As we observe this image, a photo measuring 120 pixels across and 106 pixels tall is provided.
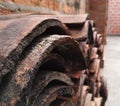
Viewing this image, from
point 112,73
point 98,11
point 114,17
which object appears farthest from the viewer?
point 114,17

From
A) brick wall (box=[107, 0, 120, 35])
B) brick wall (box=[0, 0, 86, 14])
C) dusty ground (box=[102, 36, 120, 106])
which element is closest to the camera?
brick wall (box=[0, 0, 86, 14])

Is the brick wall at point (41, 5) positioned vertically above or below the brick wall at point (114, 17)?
above

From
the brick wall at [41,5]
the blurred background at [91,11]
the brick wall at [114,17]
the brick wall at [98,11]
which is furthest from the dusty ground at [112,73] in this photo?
the brick wall at [114,17]

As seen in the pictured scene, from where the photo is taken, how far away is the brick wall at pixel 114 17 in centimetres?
870

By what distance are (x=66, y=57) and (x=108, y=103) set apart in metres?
2.48

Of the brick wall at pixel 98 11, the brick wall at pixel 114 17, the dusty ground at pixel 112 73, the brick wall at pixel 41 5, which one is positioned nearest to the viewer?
the brick wall at pixel 41 5

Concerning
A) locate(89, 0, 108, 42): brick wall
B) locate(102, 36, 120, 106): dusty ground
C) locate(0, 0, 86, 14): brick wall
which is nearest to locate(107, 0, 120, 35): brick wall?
locate(102, 36, 120, 106): dusty ground

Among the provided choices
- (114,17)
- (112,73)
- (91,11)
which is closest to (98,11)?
(91,11)

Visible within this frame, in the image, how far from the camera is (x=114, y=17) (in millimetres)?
8836

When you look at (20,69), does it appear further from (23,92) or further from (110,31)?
(110,31)

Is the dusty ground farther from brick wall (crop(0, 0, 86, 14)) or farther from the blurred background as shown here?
brick wall (crop(0, 0, 86, 14))

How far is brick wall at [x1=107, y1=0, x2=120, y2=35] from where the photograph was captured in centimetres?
870

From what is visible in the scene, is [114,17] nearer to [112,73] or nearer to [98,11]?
[98,11]

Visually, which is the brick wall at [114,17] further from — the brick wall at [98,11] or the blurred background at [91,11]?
the brick wall at [98,11]
